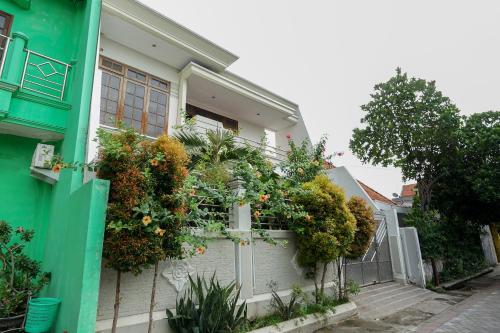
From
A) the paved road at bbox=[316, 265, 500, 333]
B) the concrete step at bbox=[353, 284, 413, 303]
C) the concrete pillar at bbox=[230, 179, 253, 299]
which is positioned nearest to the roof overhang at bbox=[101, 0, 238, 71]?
the concrete pillar at bbox=[230, 179, 253, 299]

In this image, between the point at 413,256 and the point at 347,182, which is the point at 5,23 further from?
the point at 413,256

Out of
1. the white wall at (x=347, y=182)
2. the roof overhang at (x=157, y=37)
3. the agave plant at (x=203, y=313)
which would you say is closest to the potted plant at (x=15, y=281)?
the agave plant at (x=203, y=313)

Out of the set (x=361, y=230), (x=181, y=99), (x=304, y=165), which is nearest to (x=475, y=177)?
(x=361, y=230)

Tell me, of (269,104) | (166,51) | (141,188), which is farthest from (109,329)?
(269,104)

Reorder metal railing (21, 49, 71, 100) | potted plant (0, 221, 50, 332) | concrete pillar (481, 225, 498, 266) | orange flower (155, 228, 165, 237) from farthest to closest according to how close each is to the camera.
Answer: concrete pillar (481, 225, 498, 266), metal railing (21, 49, 71, 100), potted plant (0, 221, 50, 332), orange flower (155, 228, 165, 237)

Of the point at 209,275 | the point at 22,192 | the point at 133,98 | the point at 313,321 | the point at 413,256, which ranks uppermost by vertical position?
the point at 133,98

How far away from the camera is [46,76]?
5.66 meters

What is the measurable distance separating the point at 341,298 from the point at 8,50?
8760 millimetres

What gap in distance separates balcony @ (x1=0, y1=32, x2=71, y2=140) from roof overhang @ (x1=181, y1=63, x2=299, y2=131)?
438 centimetres

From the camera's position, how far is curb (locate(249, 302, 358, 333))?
16.7 ft

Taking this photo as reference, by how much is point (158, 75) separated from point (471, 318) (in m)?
10.7

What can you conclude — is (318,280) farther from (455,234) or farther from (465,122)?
(465,122)

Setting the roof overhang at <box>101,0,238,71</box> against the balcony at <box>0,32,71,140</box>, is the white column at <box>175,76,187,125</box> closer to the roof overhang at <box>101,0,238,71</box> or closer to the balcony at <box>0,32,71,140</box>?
the roof overhang at <box>101,0,238,71</box>

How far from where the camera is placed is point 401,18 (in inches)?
263
